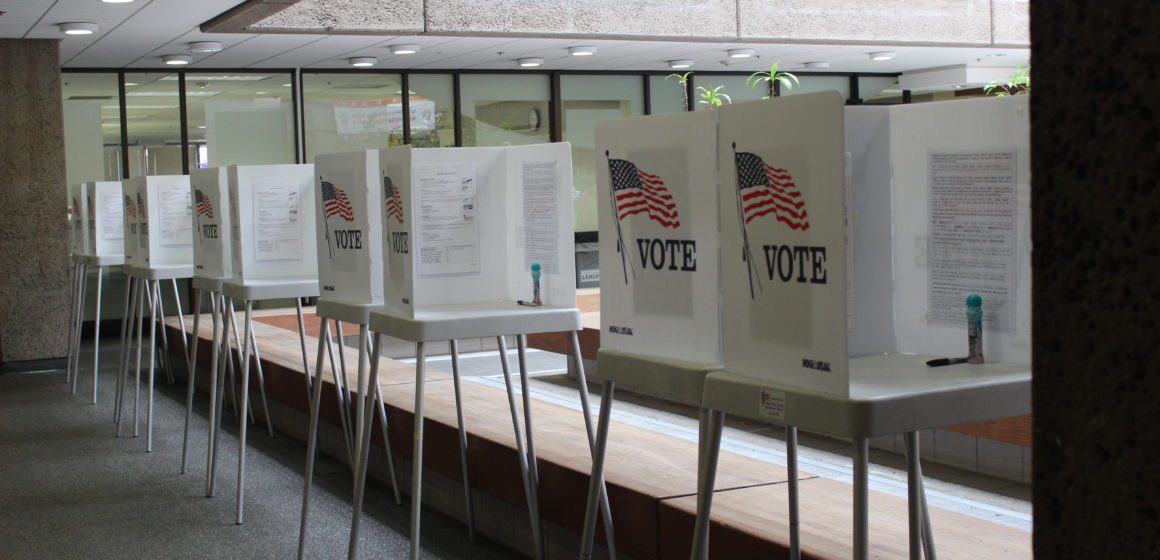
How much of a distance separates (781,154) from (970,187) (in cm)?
46

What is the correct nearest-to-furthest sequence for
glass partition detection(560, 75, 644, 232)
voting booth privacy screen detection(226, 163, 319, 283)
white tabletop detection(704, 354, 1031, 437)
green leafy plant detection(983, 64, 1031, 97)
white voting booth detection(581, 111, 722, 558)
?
white tabletop detection(704, 354, 1031, 437) < white voting booth detection(581, 111, 722, 558) < voting booth privacy screen detection(226, 163, 319, 283) < green leafy plant detection(983, 64, 1031, 97) < glass partition detection(560, 75, 644, 232)

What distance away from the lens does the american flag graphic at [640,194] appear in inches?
90.1

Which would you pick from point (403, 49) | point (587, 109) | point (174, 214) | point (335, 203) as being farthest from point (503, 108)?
point (335, 203)

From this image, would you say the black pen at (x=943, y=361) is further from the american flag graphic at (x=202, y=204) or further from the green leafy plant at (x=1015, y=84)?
the green leafy plant at (x=1015, y=84)

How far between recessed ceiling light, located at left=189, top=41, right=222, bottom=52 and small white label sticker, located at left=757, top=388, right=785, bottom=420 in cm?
889

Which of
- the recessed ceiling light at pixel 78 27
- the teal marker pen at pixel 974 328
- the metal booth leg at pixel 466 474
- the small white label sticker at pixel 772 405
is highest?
the recessed ceiling light at pixel 78 27

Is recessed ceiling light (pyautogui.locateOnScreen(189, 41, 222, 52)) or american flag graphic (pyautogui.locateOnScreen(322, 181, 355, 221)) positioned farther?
recessed ceiling light (pyautogui.locateOnScreen(189, 41, 222, 52))

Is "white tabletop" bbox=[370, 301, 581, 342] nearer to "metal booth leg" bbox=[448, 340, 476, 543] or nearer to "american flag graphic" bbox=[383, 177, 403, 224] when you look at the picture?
"american flag graphic" bbox=[383, 177, 403, 224]

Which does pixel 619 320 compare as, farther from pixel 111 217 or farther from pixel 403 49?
pixel 403 49

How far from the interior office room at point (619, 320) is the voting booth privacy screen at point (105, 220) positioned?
0.11 feet

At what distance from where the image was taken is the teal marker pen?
81.7 inches

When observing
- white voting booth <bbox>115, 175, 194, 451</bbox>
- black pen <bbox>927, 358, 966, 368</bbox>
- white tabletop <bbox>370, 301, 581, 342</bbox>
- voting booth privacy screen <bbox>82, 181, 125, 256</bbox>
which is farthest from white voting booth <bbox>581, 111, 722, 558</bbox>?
voting booth privacy screen <bbox>82, 181, 125, 256</bbox>
